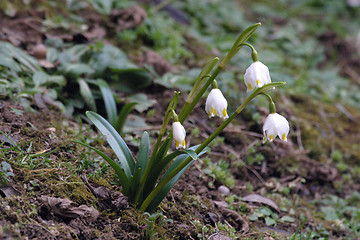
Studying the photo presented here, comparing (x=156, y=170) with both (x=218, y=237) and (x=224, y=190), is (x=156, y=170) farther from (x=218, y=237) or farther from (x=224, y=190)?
(x=224, y=190)

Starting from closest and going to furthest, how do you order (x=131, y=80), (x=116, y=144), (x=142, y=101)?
(x=116, y=144)
(x=142, y=101)
(x=131, y=80)

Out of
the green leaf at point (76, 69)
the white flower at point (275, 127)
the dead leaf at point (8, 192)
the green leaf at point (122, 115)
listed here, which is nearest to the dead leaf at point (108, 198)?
the dead leaf at point (8, 192)

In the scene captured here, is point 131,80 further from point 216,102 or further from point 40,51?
point 216,102

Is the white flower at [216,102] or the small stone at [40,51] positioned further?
the small stone at [40,51]

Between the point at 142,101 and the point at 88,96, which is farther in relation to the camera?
the point at 142,101

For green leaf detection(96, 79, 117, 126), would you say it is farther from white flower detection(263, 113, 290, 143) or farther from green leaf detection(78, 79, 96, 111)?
white flower detection(263, 113, 290, 143)

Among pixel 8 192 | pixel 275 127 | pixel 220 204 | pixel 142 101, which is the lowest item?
pixel 8 192

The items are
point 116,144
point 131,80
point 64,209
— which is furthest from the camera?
point 131,80

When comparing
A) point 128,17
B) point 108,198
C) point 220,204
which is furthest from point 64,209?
point 128,17

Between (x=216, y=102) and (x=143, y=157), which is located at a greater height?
(x=216, y=102)

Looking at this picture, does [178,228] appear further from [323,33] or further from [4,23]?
[323,33]

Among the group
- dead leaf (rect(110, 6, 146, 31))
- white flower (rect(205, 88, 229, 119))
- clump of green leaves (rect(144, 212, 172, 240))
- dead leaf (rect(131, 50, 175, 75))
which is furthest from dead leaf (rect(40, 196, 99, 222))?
dead leaf (rect(110, 6, 146, 31))

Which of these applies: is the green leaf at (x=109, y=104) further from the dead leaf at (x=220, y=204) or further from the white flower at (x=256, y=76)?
the white flower at (x=256, y=76)

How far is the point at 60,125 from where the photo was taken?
8.35 feet
